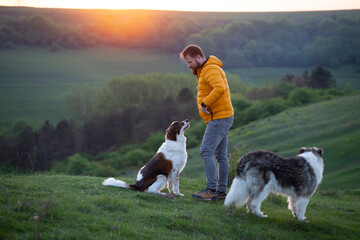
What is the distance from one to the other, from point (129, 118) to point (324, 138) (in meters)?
52.3

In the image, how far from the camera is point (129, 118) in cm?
7938

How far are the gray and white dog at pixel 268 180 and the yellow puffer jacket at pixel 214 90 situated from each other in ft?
3.56

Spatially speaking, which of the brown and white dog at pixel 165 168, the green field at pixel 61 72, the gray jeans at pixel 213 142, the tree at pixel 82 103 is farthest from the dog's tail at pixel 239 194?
the green field at pixel 61 72

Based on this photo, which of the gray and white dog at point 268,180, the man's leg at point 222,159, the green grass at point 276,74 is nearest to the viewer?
the gray and white dog at point 268,180

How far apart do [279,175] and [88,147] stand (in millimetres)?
71645

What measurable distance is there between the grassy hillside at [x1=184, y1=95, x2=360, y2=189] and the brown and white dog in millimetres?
16049

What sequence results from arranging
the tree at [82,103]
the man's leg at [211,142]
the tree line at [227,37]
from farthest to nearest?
the tree line at [227,37] → the tree at [82,103] → the man's leg at [211,142]

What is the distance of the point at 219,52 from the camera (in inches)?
4769

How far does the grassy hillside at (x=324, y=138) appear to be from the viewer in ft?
84.3

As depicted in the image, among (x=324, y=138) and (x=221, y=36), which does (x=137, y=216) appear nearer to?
(x=324, y=138)

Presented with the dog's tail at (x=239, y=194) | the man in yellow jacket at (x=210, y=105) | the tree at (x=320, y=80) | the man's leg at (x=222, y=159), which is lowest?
the dog's tail at (x=239, y=194)

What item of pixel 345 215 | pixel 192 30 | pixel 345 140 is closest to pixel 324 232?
pixel 345 215

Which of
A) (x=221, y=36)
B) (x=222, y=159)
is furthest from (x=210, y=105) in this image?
(x=221, y=36)

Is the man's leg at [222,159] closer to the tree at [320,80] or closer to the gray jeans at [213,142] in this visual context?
the gray jeans at [213,142]
